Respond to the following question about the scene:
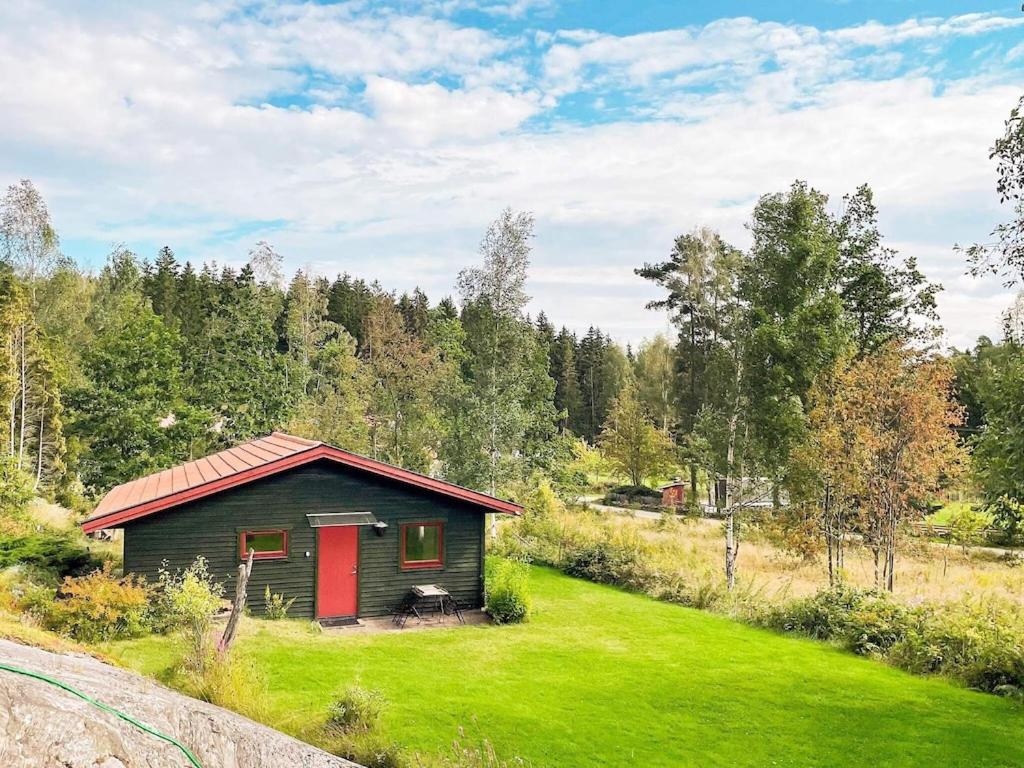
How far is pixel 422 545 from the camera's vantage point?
17.5m

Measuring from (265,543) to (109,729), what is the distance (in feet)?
41.2

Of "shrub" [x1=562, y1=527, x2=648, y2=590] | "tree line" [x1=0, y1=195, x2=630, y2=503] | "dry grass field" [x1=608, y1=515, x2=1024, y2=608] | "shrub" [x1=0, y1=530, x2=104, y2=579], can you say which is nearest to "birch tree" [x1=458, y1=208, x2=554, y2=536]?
"tree line" [x1=0, y1=195, x2=630, y2=503]

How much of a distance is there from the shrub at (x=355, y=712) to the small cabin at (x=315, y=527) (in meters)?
7.13

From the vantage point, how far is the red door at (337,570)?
54.3ft

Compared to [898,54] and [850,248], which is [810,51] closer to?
[898,54]

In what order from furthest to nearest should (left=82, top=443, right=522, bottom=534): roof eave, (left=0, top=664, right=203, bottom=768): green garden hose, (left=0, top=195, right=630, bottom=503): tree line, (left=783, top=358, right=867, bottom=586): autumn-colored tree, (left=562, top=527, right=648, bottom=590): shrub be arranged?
(left=0, top=195, right=630, bottom=503): tree line
(left=562, top=527, right=648, bottom=590): shrub
(left=783, top=358, right=867, bottom=586): autumn-colored tree
(left=82, top=443, right=522, bottom=534): roof eave
(left=0, top=664, right=203, bottom=768): green garden hose

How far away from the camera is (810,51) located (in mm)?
14453

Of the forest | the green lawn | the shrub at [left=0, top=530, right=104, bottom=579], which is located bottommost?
the green lawn

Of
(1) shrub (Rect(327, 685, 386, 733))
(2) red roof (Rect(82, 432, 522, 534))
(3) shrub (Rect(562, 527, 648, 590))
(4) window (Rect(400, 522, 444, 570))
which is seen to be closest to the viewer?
(1) shrub (Rect(327, 685, 386, 733))

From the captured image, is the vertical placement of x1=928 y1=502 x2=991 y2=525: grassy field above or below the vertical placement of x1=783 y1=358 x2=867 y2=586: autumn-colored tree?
below

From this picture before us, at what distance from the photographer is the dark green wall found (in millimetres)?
15344

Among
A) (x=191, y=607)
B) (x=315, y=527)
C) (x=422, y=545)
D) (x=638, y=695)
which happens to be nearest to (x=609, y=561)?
(x=422, y=545)

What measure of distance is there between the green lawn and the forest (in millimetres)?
3631

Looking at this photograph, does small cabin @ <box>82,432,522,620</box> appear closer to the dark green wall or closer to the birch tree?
the dark green wall
